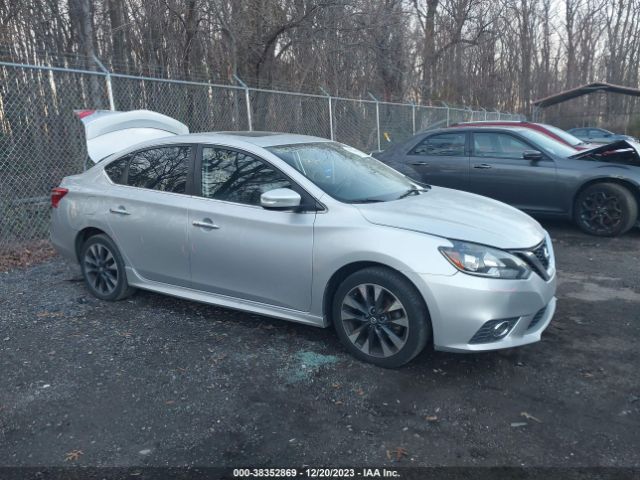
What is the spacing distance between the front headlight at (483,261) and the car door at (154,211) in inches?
85.2

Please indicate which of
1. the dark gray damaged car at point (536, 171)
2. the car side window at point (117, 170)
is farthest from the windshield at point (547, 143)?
the car side window at point (117, 170)

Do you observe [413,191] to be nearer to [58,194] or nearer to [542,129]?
[58,194]

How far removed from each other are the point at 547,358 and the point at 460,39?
79.9 ft

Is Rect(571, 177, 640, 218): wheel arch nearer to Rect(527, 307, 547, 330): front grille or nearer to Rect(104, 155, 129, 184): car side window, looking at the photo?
Rect(527, 307, 547, 330): front grille

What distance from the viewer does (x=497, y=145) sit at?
8.08 m

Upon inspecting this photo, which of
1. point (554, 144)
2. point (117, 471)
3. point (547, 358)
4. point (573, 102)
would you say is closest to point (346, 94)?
point (554, 144)

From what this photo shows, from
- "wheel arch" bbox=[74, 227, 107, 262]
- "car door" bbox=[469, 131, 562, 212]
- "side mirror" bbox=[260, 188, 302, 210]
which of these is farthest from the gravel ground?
"car door" bbox=[469, 131, 562, 212]

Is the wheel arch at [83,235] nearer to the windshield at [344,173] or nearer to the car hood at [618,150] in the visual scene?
the windshield at [344,173]

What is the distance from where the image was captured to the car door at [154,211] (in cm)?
448

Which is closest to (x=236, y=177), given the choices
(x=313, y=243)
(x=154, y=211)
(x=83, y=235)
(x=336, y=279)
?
(x=154, y=211)

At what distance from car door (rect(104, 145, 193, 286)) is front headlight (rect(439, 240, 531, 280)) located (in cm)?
216

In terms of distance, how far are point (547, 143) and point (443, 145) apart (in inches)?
58.9

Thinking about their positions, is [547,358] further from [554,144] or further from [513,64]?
[513,64]

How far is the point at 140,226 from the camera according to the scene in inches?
183
